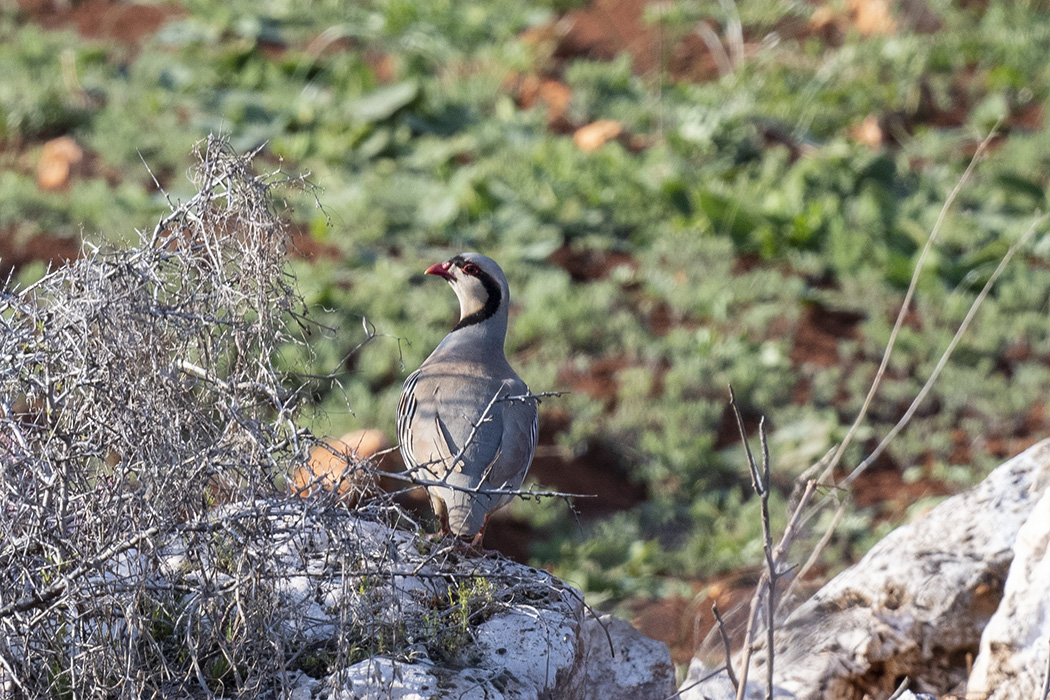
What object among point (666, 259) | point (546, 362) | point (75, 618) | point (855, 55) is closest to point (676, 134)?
point (666, 259)

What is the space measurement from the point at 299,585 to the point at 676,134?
255 inches

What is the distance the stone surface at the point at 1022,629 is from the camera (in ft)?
10.5

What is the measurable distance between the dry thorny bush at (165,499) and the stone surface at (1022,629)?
1487 mm

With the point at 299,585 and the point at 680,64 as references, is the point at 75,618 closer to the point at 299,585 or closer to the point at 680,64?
the point at 299,585

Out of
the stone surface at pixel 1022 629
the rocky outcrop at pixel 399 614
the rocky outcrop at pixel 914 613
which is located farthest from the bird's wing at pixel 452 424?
the stone surface at pixel 1022 629

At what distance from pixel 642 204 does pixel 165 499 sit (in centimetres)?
603

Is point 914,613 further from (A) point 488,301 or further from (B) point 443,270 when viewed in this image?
(B) point 443,270

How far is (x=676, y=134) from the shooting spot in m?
8.91

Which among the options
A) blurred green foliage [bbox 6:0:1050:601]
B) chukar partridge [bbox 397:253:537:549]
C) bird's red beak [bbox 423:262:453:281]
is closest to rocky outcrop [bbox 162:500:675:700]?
chukar partridge [bbox 397:253:537:549]

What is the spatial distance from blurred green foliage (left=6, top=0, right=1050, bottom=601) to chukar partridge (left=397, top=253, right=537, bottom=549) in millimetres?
796

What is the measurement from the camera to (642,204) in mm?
8180

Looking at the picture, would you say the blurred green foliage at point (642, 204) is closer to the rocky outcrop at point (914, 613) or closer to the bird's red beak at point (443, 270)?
A: the bird's red beak at point (443, 270)

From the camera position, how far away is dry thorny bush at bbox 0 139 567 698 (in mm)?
2494

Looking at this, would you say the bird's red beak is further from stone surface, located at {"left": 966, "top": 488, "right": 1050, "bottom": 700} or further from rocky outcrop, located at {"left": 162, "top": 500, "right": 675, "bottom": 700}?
stone surface, located at {"left": 966, "top": 488, "right": 1050, "bottom": 700}
